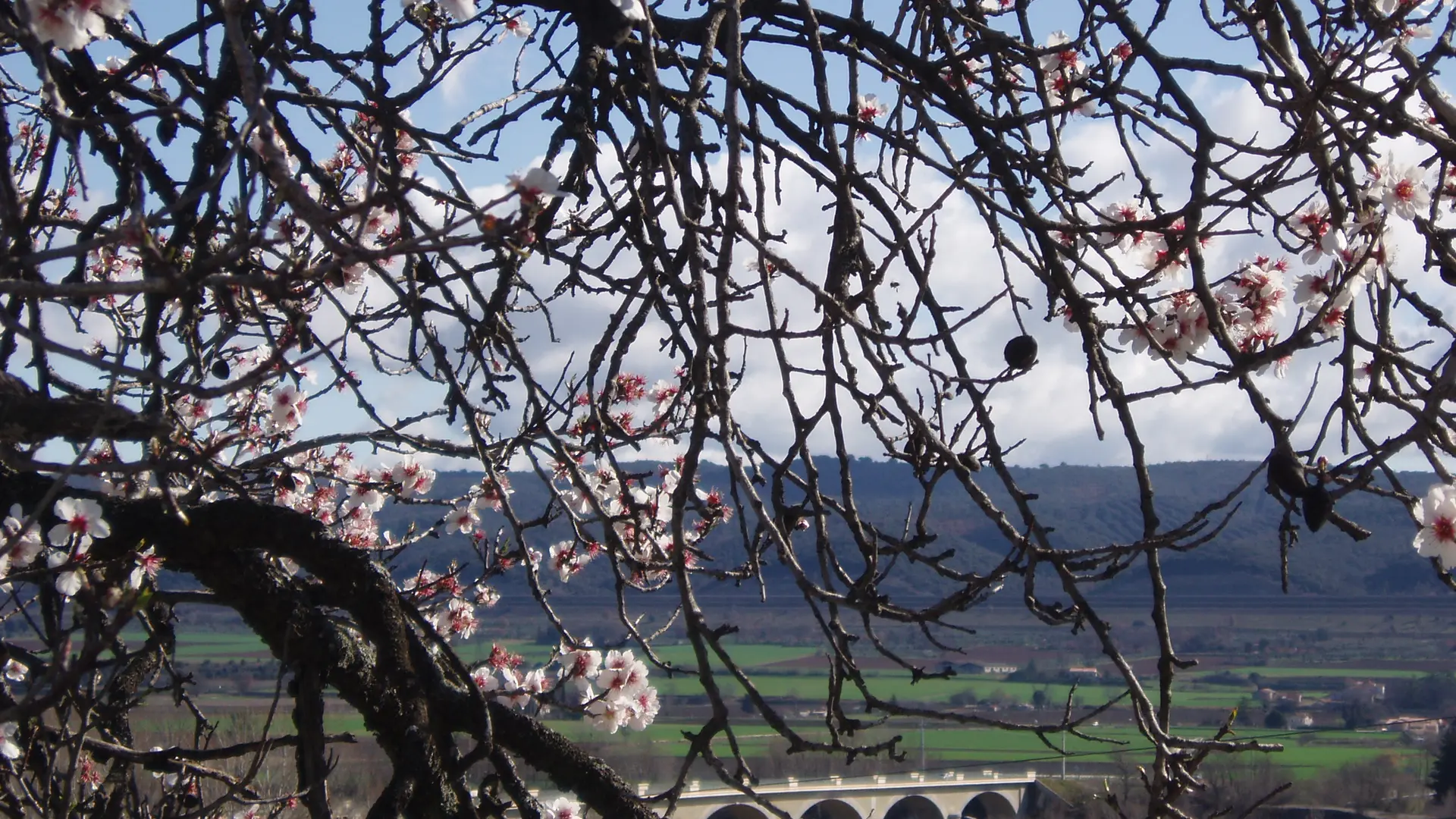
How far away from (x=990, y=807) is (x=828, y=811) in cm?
439

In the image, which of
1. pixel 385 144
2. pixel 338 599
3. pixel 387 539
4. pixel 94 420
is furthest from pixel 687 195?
pixel 387 539

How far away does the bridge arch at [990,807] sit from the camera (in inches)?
660

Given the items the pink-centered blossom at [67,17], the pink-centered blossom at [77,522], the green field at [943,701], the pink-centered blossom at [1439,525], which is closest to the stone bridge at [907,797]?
the green field at [943,701]

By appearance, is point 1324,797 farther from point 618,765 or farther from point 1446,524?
point 1446,524

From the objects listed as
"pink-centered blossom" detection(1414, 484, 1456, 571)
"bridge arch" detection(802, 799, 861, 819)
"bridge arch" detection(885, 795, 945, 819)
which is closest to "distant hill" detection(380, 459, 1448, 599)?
"bridge arch" detection(885, 795, 945, 819)

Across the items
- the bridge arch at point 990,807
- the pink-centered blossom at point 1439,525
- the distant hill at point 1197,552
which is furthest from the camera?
the distant hill at point 1197,552

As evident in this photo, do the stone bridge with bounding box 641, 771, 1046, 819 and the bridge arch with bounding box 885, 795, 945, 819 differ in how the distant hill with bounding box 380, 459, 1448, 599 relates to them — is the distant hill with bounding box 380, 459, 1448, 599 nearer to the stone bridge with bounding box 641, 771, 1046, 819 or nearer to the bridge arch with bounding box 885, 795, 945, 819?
the stone bridge with bounding box 641, 771, 1046, 819

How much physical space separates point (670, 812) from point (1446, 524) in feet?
4.61

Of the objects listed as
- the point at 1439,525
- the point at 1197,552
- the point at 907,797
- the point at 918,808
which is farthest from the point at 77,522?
the point at 1197,552

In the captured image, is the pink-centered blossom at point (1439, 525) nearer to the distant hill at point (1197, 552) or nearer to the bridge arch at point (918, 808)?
the bridge arch at point (918, 808)

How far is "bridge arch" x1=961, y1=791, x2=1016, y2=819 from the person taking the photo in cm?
1677

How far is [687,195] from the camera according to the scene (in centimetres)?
230

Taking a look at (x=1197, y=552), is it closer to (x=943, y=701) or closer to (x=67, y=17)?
(x=943, y=701)

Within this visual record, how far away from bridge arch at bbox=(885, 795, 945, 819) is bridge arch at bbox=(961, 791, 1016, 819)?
3.32 feet
